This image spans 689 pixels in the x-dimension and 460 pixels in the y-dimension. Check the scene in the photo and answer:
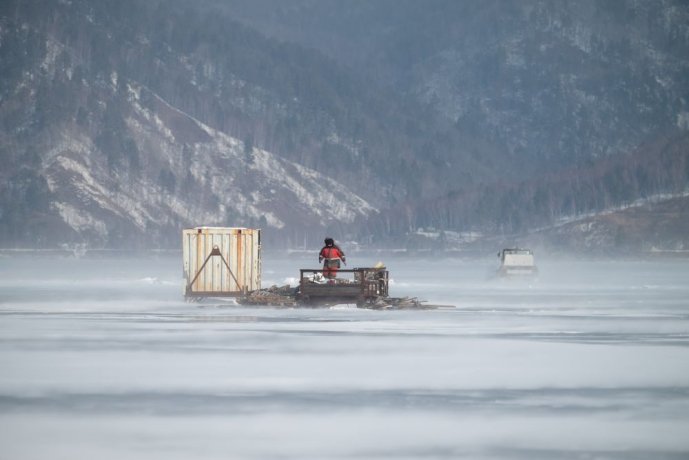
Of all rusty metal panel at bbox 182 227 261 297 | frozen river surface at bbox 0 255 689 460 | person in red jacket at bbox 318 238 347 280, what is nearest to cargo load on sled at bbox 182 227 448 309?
rusty metal panel at bbox 182 227 261 297

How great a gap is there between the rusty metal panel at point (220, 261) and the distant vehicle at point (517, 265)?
55903 mm

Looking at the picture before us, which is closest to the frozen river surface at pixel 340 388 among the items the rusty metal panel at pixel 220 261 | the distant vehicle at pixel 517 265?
the rusty metal panel at pixel 220 261

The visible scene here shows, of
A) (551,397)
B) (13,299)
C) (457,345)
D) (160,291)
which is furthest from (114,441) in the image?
(160,291)

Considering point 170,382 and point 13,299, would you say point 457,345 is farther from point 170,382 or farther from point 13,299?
point 13,299

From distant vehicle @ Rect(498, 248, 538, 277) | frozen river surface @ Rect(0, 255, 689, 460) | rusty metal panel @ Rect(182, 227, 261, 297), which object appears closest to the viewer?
frozen river surface @ Rect(0, 255, 689, 460)

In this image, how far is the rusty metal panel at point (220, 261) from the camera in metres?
67.7

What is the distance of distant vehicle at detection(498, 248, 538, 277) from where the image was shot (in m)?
123

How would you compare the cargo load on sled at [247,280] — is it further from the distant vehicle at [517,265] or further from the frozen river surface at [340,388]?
the distant vehicle at [517,265]

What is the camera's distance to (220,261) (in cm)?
6875

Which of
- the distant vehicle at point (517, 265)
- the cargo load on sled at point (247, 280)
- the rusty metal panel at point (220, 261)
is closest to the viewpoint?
the cargo load on sled at point (247, 280)

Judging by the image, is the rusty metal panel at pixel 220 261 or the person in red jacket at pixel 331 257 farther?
the rusty metal panel at pixel 220 261

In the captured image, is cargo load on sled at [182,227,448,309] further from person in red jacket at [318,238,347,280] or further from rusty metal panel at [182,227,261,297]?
person in red jacket at [318,238,347,280]

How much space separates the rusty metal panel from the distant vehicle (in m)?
55.9

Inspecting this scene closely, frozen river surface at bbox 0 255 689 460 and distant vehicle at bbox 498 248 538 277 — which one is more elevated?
distant vehicle at bbox 498 248 538 277
